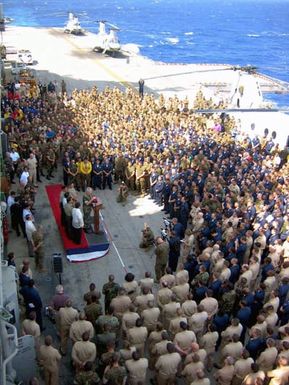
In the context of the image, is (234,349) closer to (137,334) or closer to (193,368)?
(193,368)

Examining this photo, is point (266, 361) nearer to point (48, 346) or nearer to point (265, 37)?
point (48, 346)

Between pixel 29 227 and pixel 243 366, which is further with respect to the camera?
pixel 29 227

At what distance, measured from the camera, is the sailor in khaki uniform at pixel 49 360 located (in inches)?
325

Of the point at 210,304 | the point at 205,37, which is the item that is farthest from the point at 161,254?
the point at 205,37

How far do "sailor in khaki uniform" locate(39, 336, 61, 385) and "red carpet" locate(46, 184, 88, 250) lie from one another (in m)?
5.02

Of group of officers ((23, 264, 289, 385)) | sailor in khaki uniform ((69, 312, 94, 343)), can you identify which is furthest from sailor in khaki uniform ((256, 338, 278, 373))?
sailor in khaki uniform ((69, 312, 94, 343))

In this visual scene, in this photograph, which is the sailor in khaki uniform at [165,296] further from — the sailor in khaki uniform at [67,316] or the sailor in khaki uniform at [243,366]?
the sailor in khaki uniform at [243,366]

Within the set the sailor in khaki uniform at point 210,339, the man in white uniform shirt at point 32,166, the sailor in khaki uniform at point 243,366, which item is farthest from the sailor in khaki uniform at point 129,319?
the man in white uniform shirt at point 32,166

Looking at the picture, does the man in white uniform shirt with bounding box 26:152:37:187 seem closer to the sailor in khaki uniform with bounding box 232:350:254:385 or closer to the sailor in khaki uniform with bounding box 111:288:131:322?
the sailor in khaki uniform with bounding box 111:288:131:322

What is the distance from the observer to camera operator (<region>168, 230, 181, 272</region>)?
40.3 ft

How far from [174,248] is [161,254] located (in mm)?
611

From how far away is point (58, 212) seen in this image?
15664 millimetres

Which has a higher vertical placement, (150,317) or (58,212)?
(58,212)

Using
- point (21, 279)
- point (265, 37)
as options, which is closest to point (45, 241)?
point (21, 279)
